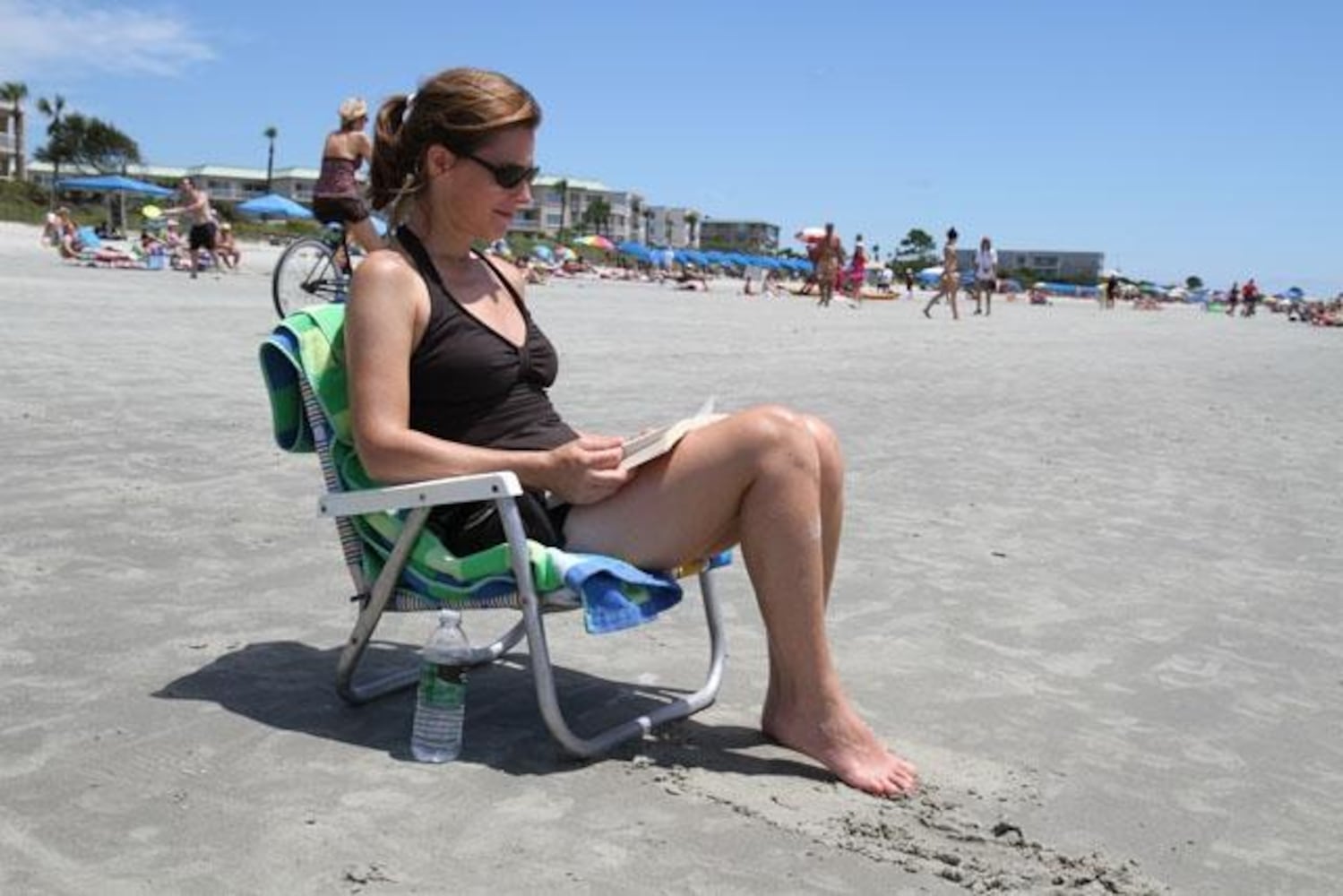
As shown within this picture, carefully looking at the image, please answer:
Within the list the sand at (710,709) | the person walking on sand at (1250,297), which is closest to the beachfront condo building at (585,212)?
the person walking on sand at (1250,297)

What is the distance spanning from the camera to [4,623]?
3.66 m

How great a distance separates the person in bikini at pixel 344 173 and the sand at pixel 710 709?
2074 millimetres

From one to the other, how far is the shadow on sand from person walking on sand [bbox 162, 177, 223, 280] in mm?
20302

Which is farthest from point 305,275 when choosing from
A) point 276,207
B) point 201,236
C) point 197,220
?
point 276,207

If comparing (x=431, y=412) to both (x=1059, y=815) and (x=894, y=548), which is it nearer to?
(x=1059, y=815)

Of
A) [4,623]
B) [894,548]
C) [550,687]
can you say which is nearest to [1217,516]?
[894,548]

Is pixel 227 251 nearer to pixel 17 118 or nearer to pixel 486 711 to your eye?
pixel 486 711

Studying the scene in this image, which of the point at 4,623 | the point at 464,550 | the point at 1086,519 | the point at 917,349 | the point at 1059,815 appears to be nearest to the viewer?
the point at 1059,815

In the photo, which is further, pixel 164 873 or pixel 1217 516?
pixel 1217 516

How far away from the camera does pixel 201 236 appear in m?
24.4

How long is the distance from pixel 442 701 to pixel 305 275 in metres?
10.2

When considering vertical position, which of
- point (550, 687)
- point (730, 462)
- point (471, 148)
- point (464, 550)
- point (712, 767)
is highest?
point (471, 148)

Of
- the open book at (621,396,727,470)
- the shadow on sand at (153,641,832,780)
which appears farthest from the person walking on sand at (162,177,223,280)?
the open book at (621,396,727,470)

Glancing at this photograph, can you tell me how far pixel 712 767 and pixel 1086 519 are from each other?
12.1 ft
